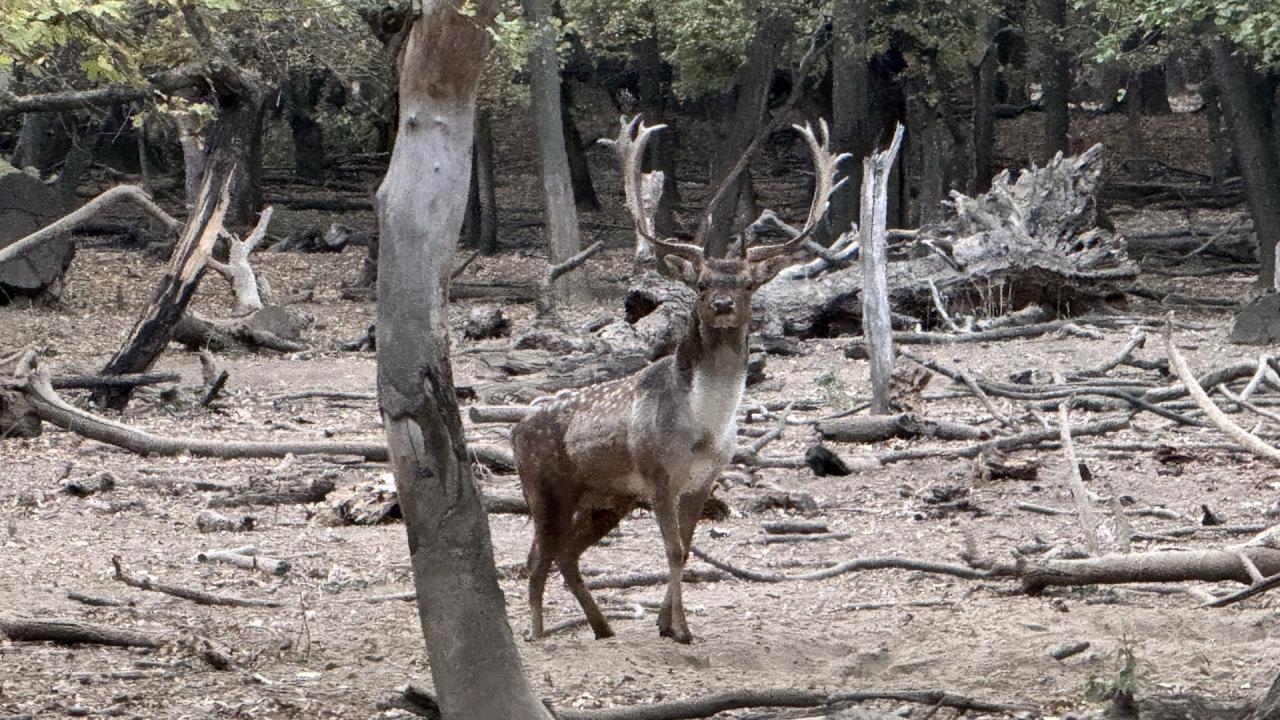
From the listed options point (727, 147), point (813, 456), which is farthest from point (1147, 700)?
point (727, 147)

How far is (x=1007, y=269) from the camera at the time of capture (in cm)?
1841

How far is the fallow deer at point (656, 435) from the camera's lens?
700cm

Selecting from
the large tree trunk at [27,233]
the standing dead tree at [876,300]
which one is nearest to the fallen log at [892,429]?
the standing dead tree at [876,300]

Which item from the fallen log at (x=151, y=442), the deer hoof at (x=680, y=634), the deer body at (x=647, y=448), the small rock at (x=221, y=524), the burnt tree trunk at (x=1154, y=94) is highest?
the burnt tree trunk at (x=1154, y=94)

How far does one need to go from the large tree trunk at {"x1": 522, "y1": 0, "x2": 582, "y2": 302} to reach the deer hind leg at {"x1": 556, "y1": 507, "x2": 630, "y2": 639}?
55.8ft

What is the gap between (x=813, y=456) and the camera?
11.0 meters

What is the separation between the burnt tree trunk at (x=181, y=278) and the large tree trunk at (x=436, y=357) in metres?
10.2

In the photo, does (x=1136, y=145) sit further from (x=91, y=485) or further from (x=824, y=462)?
(x=91, y=485)

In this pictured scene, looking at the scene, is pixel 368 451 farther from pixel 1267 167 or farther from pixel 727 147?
pixel 727 147

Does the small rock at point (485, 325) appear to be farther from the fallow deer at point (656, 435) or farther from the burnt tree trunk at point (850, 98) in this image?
the fallow deer at point (656, 435)

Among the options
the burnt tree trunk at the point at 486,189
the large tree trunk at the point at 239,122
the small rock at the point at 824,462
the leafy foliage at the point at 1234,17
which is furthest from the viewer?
the burnt tree trunk at the point at 486,189

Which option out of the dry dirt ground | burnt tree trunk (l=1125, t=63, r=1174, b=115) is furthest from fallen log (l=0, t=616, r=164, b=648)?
burnt tree trunk (l=1125, t=63, r=1174, b=115)

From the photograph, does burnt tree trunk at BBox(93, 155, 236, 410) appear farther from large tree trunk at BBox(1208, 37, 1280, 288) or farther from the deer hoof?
large tree trunk at BBox(1208, 37, 1280, 288)

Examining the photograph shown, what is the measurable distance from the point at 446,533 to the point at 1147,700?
7.66ft
